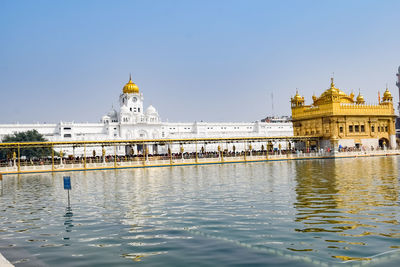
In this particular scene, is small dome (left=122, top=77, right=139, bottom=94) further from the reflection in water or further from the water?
the reflection in water

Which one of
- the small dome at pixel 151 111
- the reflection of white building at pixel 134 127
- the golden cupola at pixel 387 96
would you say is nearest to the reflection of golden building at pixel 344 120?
the golden cupola at pixel 387 96

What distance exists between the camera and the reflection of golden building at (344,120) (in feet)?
192

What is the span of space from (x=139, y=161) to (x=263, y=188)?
2783 cm

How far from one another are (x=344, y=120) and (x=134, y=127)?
52215 millimetres

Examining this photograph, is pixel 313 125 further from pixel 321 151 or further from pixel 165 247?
pixel 165 247

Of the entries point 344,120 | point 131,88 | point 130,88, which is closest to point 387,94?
point 344,120

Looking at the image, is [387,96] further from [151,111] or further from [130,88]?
[130,88]

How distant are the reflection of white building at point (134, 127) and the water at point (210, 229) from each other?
75.3m

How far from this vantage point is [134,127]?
319ft

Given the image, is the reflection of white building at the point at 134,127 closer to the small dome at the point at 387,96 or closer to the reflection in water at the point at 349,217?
the small dome at the point at 387,96

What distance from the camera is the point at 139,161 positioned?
143 ft

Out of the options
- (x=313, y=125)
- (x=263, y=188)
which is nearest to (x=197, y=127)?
(x=313, y=125)

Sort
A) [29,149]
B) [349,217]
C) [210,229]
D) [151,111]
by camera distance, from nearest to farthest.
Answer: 1. [210,229]
2. [349,217]
3. [29,149]
4. [151,111]

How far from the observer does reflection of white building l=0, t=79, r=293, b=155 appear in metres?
90.7
